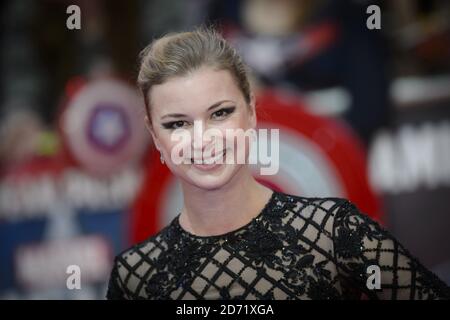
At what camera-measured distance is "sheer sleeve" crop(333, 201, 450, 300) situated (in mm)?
811

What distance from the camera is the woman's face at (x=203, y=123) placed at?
830 mm

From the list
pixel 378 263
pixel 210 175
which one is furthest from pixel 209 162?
pixel 378 263

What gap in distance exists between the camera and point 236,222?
0.88m

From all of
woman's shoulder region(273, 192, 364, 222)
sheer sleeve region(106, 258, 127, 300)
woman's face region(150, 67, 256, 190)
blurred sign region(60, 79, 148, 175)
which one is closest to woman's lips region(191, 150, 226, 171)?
woman's face region(150, 67, 256, 190)

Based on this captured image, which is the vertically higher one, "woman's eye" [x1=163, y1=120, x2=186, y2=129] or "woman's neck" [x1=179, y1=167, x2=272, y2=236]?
"woman's eye" [x1=163, y1=120, x2=186, y2=129]

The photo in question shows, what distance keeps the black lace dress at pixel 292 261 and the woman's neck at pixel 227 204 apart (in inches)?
0.4

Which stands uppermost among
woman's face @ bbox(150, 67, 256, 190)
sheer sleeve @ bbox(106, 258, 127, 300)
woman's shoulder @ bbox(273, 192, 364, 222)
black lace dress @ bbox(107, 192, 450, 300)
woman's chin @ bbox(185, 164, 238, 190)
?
woman's face @ bbox(150, 67, 256, 190)

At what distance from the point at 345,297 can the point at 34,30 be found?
1.49m

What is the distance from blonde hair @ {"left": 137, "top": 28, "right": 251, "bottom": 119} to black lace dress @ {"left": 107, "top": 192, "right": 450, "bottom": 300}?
17 centimetres

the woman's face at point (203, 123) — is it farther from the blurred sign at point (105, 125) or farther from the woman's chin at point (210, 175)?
the blurred sign at point (105, 125)

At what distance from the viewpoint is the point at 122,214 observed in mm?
1949

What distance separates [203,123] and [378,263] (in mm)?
279

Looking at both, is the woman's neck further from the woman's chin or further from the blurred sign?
the blurred sign

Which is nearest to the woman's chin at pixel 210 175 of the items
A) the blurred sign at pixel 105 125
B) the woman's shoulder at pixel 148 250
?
the woman's shoulder at pixel 148 250
